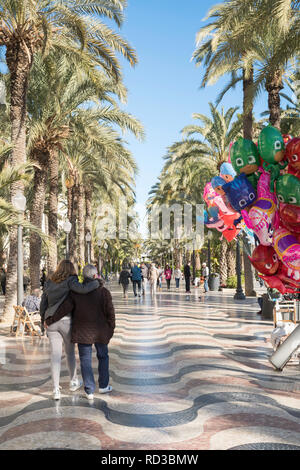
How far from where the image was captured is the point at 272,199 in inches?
235

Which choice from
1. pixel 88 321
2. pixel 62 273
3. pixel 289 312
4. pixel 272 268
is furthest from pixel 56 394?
pixel 289 312

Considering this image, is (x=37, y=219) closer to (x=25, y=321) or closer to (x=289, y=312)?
(x=25, y=321)

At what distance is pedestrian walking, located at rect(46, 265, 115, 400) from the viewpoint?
529 centimetres

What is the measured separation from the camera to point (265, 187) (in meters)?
6.11

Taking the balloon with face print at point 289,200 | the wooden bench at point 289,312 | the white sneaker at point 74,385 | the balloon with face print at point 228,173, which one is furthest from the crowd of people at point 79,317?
the wooden bench at point 289,312

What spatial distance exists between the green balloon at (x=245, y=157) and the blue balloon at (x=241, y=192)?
0.13 m

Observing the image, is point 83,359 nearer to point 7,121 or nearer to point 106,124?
point 7,121

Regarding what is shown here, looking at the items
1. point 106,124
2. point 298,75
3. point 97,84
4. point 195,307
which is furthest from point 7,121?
point 298,75

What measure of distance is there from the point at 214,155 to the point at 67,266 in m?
20.5

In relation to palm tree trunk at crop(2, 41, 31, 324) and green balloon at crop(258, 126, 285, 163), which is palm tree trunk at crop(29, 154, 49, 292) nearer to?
palm tree trunk at crop(2, 41, 31, 324)

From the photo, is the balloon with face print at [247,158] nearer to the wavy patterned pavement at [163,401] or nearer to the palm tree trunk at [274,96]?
the wavy patterned pavement at [163,401]

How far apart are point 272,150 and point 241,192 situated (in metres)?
0.74

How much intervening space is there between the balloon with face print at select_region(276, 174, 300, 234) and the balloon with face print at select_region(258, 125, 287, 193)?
324 mm

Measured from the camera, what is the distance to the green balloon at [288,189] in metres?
5.34
